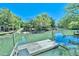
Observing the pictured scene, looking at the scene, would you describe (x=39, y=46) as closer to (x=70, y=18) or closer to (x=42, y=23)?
(x=42, y=23)

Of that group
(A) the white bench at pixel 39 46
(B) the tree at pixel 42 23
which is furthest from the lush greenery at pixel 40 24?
(A) the white bench at pixel 39 46

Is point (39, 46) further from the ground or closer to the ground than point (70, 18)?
closer to the ground

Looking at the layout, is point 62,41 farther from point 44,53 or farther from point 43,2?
point 43,2

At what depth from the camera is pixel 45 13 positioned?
1348 millimetres

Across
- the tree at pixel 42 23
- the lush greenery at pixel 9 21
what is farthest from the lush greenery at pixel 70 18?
the lush greenery at pixel 9 21

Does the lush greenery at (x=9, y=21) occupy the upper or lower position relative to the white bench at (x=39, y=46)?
upper

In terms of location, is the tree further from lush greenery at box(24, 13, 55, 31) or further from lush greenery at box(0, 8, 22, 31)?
lush greenery at box(0, 8, 22, 31)

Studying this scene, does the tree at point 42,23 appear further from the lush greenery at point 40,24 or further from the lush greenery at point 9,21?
the lush greenery at point 9,21

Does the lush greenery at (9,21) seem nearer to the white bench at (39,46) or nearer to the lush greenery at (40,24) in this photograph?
the lush greenery at (40,24)

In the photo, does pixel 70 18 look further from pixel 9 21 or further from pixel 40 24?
pixel 9 21

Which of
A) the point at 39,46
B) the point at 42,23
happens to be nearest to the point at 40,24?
the point at 42,23

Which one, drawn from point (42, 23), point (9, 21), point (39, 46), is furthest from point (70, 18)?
point (9, 21)

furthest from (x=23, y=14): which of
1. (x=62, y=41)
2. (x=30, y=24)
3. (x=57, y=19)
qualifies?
(x=62, y=41)

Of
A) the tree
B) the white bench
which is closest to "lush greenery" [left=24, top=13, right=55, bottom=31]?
the tree
